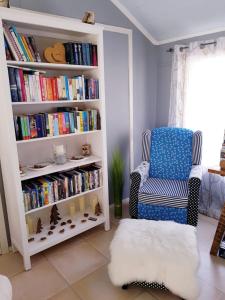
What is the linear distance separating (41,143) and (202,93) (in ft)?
5.95

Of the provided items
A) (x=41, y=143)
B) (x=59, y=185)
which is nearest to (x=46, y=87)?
(x=41, y=143)

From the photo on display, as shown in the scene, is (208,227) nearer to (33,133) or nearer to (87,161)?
(87,161)

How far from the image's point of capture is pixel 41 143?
7.14 feet

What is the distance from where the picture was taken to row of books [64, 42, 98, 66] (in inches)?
77.9

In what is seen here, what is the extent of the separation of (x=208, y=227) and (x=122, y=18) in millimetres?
2426

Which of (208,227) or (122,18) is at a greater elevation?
(122,18)

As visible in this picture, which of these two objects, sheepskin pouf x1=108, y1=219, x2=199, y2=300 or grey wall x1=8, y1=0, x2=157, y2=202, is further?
grey wall x1=8, y1=0, x2=157, y2=202

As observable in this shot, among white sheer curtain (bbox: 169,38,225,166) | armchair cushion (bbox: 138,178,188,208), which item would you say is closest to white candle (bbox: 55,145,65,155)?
armchair cushion (bbox: 138,178,188,208)

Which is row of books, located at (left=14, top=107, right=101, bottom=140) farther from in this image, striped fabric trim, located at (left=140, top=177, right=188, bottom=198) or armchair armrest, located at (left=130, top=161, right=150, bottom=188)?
striped fabric trim, located at (left=140, top=177, right=188, bottom=198)

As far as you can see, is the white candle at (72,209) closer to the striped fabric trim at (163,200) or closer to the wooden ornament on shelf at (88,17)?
the striped fabric trim at (163,200)

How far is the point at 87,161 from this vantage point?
2.23 metres

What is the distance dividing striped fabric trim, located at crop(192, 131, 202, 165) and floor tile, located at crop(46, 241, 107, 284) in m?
1.35

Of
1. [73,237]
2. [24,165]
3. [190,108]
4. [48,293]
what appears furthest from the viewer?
[190,108]

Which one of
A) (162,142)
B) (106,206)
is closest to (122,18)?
(162,142)
